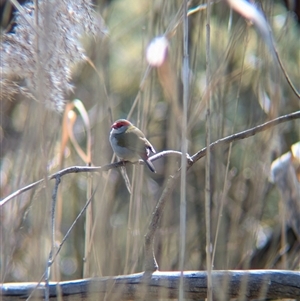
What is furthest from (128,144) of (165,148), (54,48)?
(165,148)

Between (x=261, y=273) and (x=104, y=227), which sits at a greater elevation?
(x=104, y=227)

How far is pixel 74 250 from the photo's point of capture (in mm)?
3271

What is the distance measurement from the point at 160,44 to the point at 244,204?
1.52 meters

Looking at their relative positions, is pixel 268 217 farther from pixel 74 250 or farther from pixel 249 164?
pixel 74 250

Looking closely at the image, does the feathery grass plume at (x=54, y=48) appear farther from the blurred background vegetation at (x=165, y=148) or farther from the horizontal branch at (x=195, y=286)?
the horizontal branch at (x=195, y=286)

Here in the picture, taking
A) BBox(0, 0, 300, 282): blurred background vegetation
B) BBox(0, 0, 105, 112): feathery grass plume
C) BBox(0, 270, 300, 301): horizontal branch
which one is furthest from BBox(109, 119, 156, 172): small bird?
BBox(0, 270, 300, 301): horizontal branch

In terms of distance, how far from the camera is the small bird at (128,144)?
1.97m

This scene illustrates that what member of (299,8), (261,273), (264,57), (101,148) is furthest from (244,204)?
(101,148)

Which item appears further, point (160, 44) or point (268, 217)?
point (268, 217)

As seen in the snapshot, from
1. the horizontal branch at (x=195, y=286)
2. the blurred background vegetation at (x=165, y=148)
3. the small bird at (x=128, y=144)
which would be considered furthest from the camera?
the small bird at (x=128, y=144)

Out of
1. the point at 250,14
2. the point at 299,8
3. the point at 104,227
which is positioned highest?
the point at 299,8

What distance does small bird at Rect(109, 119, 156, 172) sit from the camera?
197 centimetres

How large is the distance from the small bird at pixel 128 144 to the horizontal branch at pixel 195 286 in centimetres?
62

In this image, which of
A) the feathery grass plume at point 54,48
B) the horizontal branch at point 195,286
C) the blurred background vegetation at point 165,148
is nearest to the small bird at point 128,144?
the blurred background vegetation at point 165,148
